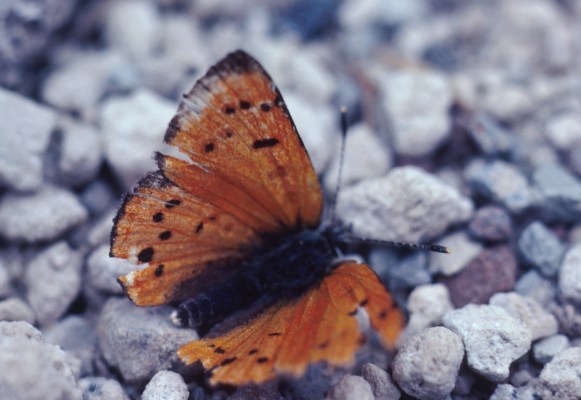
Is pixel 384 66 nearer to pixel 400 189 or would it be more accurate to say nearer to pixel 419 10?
pixel 419 10

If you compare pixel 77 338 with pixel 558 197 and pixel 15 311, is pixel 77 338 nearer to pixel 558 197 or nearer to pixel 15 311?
pixel 15 311

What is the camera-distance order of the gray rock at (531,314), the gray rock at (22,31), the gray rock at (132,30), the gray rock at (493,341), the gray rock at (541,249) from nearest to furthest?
the gray rock at (493,341)
the gray rock at (531,314)
the gray rock at (541,249)
the gray rock at (22,31)
the gray rock at (132,30)

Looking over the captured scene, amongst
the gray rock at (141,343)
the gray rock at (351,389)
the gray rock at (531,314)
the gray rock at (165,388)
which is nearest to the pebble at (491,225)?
the gray rock at (531,314)

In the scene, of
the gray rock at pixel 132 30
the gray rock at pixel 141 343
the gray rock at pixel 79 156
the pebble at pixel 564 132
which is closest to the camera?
the gray rock at pixel 141 343

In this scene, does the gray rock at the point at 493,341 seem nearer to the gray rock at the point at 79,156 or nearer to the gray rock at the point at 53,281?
the gray rock at the point at 53,281

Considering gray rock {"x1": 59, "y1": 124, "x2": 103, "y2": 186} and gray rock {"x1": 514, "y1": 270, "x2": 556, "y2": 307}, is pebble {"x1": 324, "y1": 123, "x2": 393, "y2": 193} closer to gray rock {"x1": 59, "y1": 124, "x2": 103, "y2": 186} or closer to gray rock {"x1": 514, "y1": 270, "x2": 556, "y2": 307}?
gray rock {"x1": 514, "y1": 270, "x2": 556, "y2": 307}

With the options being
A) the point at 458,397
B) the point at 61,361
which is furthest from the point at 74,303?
the point at 458,397

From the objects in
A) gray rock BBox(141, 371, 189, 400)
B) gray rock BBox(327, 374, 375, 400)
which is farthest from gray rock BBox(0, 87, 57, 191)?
gray rock BBox(327, 374, 375, 400)
